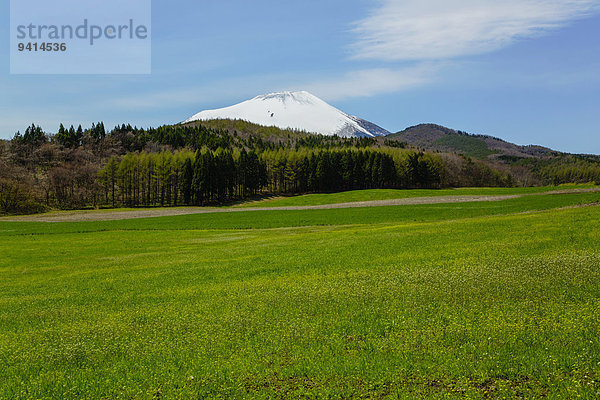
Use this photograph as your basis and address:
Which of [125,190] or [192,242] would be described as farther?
[125,190]

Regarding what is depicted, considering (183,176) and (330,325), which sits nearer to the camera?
(330,325)

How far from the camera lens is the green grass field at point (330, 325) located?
920cm

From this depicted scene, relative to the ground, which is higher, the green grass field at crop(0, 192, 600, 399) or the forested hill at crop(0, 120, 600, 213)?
the forested hill at crop(0, 120, 600, 213)

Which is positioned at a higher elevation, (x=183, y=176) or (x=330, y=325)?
(x=183, y=176)

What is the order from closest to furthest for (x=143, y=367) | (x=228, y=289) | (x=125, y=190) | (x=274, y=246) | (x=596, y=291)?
1. (x=143, y=367)
2. (x=596, y=291)
3. (x=228, y=289)
4. (x=274, y=246)
5. (x=125, y=190)

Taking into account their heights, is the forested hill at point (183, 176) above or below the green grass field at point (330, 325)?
above

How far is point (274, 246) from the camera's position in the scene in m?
34.1

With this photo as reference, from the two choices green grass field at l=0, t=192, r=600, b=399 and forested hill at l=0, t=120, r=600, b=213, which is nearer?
green grass field at l=0, t=192, r=600, b=399

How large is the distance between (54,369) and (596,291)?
1877cm

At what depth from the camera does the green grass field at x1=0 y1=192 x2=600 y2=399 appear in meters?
9.20

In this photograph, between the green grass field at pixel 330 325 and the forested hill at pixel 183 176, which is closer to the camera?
the green grass field at pixel 330 325

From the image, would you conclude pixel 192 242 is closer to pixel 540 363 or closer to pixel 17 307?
pixel 17 307

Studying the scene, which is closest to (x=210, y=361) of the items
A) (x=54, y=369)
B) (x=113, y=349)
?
(x=113, y=349)

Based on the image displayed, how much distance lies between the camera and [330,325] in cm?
1286
